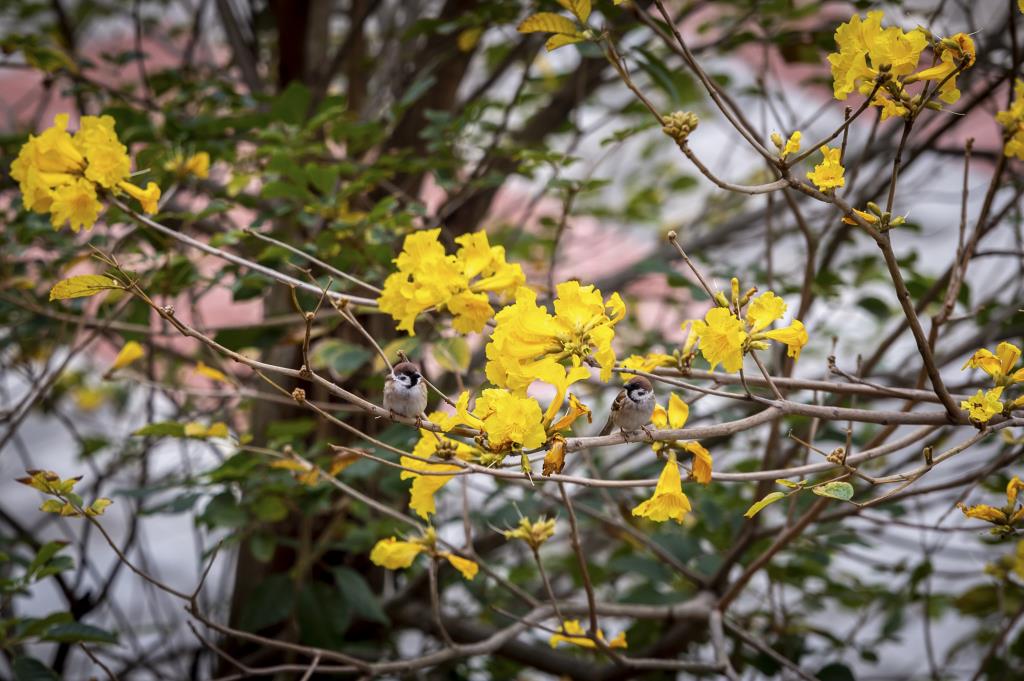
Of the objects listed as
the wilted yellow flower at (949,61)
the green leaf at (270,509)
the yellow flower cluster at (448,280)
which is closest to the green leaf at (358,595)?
the green leaf at (270,509)

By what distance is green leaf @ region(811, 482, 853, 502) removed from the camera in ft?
2.40

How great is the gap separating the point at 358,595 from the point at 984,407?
1019mm

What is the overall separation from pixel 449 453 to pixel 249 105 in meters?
0.93

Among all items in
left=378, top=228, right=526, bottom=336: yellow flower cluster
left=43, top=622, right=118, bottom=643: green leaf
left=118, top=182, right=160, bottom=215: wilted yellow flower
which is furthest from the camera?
left=43, top=622, right=118, bottom=643: green leaf

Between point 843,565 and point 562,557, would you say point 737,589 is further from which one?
point 843,565

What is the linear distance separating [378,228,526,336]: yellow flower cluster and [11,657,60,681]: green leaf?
0.67 m

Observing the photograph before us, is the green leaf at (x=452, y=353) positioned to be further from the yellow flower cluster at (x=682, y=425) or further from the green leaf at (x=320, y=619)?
the green leaf at (x=320, y=619)

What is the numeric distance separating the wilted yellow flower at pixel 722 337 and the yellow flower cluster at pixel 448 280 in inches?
7.7

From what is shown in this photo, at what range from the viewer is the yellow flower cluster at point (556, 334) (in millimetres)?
740

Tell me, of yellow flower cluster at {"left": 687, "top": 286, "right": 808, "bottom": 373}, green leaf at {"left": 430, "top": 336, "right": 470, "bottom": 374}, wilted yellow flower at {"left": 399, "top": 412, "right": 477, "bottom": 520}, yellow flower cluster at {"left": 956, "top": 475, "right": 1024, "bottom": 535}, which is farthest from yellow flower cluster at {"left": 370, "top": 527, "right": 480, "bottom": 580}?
yellow flower cluster at {"left": 956, "top": 475, "right": 1024, "bottom": 535}

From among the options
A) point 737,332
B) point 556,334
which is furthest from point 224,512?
point 737,332

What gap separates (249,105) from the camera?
1.47 meters

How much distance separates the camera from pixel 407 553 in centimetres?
99

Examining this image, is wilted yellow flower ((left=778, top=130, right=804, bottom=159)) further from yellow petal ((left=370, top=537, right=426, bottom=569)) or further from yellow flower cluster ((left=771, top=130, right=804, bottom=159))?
yellow petal ((left=370, top=537, right=426, bottom=569))
